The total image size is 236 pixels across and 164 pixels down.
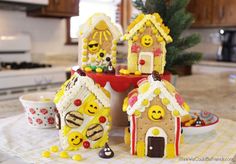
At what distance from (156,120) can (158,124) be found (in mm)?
13

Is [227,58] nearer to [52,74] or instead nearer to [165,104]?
[52,74]

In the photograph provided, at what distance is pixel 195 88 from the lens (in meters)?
1.70

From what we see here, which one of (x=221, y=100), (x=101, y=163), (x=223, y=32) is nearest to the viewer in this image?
(x=101, y=163)

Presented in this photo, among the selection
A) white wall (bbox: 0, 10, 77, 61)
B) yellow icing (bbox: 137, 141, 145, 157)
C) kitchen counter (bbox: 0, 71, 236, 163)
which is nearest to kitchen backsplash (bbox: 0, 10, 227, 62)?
white wall (bbox: 0, 10, 77, 61)

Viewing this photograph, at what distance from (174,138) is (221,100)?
2.55 ft

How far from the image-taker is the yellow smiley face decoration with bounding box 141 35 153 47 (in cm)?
88

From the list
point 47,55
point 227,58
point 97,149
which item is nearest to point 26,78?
point 47,55

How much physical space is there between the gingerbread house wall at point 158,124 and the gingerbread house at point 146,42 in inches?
9.5

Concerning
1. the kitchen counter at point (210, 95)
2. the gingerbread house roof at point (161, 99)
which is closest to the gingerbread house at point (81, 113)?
the gingerbread house roof at point (161, 99)

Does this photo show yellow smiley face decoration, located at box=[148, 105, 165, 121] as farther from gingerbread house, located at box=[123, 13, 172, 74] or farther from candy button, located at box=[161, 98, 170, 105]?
gingerbread house, located at box=[123, 13, 172, 74]

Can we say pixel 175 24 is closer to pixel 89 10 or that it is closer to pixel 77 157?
pixel 77 157

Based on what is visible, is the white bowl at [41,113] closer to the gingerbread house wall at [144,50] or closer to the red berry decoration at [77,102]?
the red berry decoration at [77,102]

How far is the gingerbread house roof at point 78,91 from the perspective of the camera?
2.36ft

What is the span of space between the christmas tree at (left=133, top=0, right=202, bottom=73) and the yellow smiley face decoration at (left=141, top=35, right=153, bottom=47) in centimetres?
17
